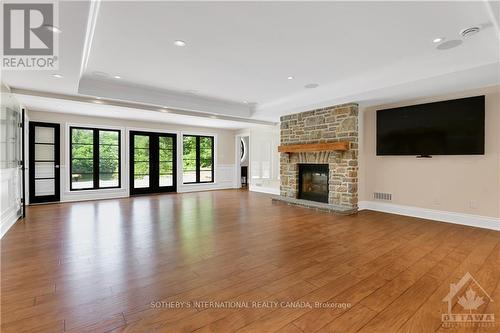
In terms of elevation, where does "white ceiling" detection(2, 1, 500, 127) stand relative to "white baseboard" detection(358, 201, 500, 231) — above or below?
above

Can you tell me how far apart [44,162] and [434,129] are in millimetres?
9445

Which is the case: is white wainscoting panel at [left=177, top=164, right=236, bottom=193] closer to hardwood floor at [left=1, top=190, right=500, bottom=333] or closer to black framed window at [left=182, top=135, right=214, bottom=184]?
black framed window at [left=182, top=135, right=214, bottom=184]

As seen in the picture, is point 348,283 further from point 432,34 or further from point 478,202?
point 478,202

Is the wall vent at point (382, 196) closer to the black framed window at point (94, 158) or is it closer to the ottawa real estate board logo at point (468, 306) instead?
the ottawa real estate board logo at point (468, 306)

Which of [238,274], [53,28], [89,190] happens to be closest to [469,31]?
[238,274]

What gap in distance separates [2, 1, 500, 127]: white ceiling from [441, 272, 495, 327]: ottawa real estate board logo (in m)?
2.56

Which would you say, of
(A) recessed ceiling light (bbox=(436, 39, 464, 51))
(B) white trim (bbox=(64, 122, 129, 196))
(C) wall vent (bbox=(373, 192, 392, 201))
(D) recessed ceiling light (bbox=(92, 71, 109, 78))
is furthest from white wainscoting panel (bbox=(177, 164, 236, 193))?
(A) recessed ceiling light (bbox=(436, 39, 464, 51))

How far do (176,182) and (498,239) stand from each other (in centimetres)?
835

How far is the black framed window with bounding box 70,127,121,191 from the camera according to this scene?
7258 millimetres

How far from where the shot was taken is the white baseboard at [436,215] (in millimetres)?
4426

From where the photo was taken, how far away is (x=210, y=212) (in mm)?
5684

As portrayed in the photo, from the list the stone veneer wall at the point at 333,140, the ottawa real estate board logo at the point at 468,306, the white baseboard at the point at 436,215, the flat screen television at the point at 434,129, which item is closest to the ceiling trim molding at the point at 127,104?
the stone veneer wall at the point at 333,140

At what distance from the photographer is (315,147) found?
20.4 ft

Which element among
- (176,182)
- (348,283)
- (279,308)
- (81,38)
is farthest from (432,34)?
(176,182)
